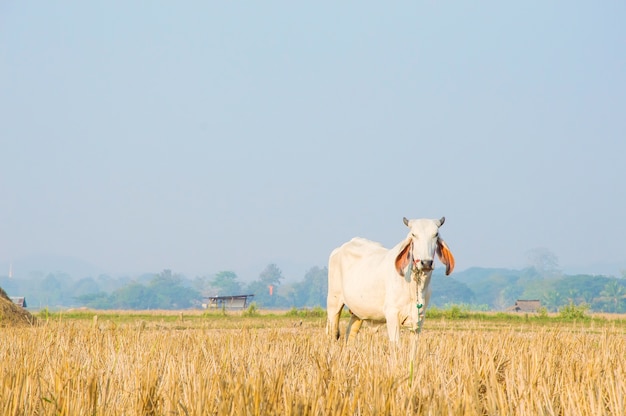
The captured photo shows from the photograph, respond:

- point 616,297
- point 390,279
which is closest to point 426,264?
point 390,279

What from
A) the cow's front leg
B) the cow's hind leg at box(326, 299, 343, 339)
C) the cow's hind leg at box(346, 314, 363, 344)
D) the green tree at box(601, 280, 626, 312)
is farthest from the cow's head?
the green tree at box(601, 280, 626, 312)

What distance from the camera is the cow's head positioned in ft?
33.4

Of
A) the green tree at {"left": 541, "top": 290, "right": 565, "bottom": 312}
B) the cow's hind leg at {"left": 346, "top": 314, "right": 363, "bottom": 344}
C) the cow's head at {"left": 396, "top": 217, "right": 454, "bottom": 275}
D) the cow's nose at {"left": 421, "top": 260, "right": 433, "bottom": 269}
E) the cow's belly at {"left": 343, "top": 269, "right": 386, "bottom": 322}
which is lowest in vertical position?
the green tree at {"left": 541, "top": 290, "right": 565, "bottom": 312}

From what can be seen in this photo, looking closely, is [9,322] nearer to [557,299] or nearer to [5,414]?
[5,414]

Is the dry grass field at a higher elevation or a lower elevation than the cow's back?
lower

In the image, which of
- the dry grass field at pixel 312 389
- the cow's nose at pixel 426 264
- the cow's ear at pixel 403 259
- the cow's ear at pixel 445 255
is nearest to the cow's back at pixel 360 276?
the cow's ear at pixel 403 259

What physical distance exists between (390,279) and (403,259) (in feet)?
1.58

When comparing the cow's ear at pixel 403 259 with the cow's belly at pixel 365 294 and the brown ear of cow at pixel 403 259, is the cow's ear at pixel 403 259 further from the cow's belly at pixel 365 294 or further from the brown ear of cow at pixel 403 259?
the cow's belly at pixel 365 294

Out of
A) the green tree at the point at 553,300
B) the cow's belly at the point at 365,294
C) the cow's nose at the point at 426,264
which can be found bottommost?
the green tree at the point at 553,300

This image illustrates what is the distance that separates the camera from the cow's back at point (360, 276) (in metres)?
11.6

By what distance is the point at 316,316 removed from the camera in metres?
29.7

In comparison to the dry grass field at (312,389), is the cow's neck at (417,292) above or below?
Answer: above

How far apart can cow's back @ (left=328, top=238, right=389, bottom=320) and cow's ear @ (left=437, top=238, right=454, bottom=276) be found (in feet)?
3.51

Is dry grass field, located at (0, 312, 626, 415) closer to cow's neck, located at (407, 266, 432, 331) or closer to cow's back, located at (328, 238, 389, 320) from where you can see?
cow's neck, located at (407, 266, 432, 331)
